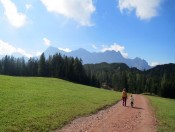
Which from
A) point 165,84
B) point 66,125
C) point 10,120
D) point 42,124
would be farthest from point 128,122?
point 165,84

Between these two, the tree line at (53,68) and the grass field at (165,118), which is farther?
the tree line at (53,68)

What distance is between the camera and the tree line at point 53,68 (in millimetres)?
A: 161625

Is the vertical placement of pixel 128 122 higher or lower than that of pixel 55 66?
lower

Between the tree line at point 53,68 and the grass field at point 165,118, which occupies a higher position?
the tree line at point 53,68

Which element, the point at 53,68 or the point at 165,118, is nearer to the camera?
the point at 165,118

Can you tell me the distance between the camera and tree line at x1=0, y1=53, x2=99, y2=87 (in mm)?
161625

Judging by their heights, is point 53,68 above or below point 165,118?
above

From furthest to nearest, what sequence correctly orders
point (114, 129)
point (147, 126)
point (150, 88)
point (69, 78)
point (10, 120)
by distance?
1. point (150, 88)
2. point (69, 78)
3. point (147, 126)
4. point (114, 129)
5. point (10, 120)

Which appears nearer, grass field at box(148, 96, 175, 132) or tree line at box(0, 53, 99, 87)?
grass field at box(148, 96, 175, 132)

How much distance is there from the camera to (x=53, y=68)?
166000mm

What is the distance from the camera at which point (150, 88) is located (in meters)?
192

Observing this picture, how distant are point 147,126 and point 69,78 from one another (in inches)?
5249

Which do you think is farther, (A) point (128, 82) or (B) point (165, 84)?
(A) point (128, 82)

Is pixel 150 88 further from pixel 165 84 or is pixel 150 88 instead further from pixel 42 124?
pixel 42 124
